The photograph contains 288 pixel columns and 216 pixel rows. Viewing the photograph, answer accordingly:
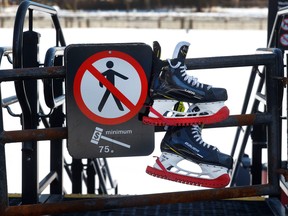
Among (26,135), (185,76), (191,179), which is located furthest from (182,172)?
(26,135)

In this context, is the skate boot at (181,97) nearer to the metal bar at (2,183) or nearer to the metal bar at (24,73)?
the metal bar at (24,73)

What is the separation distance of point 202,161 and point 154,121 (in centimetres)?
30

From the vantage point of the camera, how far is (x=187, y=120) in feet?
8.44

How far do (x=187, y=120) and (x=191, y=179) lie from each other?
0.82 ft

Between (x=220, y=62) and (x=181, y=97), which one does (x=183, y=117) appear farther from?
(x=220, y=62)

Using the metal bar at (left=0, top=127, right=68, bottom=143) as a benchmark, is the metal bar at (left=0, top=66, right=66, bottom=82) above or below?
above

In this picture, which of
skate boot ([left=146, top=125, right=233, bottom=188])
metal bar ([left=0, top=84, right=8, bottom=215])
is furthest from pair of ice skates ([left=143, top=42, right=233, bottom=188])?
metal bar ([left=0, top=84, right=8, bottom=215])

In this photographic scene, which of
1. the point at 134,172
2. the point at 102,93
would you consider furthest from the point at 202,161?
the point at 134,172

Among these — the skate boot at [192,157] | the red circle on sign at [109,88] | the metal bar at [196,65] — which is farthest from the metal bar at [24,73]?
the skate boot at [192,157]

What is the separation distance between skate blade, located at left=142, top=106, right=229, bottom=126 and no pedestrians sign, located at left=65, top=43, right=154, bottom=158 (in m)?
0.10

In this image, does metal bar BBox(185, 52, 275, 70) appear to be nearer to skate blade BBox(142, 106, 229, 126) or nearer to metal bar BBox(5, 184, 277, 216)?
skate blade BBox(142, 106, 229, 126)

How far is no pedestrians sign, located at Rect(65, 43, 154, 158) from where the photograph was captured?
256 centimetres

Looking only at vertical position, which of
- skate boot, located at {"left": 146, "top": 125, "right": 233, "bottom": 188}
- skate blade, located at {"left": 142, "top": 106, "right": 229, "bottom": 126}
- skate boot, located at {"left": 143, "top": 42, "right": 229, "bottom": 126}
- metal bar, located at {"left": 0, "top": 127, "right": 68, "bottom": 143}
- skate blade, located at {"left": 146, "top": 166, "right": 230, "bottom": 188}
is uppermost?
skate boot, located at {"left": 143, "top": 42, "right": 229, "bottom": 126}

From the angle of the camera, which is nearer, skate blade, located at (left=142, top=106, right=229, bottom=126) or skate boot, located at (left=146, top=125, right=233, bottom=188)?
skate blade, located at (left=142, top=106, right=229, bottom=126)
